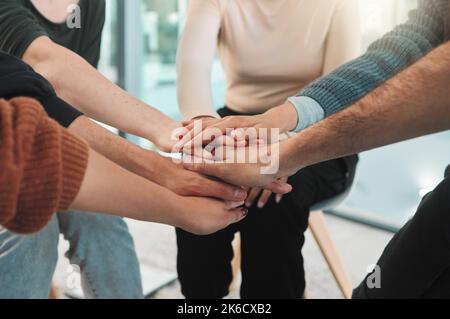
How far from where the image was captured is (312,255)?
1.74 meters

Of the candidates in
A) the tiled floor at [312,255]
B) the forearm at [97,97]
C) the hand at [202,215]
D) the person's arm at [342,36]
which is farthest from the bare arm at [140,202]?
the tiled floor at [312,255]

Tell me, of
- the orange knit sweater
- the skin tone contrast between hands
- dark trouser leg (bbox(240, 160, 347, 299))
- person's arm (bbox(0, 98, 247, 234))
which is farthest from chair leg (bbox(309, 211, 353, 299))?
the orange knit sweater

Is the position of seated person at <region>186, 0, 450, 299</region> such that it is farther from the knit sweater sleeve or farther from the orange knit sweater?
the orange knit sweater

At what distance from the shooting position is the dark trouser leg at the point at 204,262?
Result: 112 cm

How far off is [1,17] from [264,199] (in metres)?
0.57

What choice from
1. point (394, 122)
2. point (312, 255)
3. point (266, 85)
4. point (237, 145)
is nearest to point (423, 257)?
point (394, 122)

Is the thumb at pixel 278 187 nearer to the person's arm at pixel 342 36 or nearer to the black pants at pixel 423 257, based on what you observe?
the black pants at pixel 423 257

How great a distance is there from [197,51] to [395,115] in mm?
573

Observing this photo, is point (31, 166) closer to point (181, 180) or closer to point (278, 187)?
point (181, 180)

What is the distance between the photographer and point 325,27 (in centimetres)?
109

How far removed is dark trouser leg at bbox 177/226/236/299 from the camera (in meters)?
1.12

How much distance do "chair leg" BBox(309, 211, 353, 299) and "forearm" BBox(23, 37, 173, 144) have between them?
0.49 m

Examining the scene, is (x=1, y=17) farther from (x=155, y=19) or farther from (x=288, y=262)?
(x=155, y=19)

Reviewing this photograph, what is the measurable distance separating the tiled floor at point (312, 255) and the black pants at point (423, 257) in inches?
26.0
